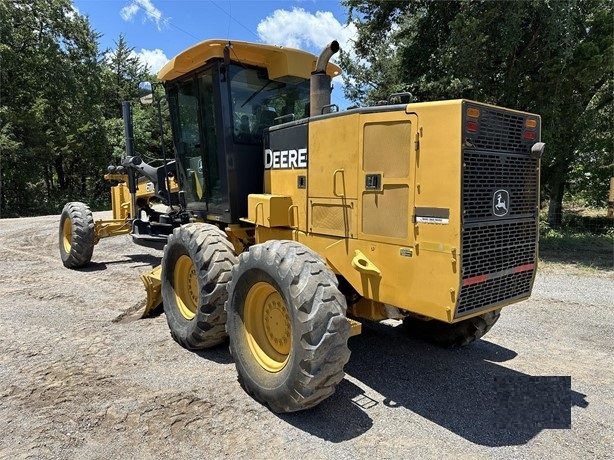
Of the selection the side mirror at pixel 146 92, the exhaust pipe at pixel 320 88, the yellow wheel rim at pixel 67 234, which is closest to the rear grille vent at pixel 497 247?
the exhaust pipe at pixel 320 88

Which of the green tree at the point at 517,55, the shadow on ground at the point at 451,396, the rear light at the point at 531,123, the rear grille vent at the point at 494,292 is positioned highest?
the green tree at the point at 517,55

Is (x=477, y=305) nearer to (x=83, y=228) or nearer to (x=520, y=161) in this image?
(x=520, y=161)

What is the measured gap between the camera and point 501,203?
3.26 m

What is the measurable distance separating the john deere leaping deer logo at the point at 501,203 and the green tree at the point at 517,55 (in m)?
7.56

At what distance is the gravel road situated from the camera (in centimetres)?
298

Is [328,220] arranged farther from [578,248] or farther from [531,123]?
[578,248]

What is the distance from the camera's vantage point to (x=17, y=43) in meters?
23.5

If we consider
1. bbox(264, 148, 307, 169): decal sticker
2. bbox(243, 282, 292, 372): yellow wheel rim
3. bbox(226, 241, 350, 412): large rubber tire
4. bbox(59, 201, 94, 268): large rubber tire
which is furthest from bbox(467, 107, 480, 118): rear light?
bbox(59, 201, 94, 268): large rubber tire

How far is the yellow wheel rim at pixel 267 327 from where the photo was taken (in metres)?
3.57

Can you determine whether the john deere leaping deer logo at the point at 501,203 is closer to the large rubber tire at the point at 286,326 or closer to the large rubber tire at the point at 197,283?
the large rubber tire at the point at 286,326

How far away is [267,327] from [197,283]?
3.45ft

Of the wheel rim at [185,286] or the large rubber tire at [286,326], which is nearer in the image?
the large rubber tire at [286,326]

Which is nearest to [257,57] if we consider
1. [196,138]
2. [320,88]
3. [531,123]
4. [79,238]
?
[320,88]

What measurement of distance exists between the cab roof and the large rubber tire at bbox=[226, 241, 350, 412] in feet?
7.14
